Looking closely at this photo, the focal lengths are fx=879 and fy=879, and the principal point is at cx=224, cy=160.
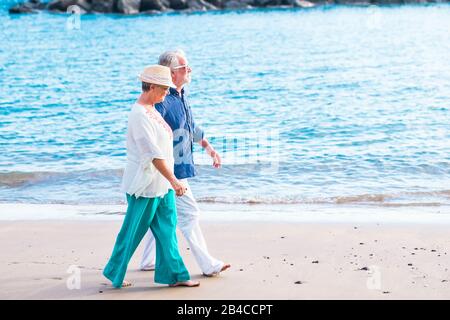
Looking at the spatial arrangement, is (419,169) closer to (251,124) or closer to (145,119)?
(251,124)

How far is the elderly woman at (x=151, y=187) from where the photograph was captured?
18.8 ft

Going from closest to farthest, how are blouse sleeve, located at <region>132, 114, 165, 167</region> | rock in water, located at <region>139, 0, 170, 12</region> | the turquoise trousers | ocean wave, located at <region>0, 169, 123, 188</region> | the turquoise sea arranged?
blouse sleeve, located at <region>132, 114, 165, 167</region> < the turquoise trousers < the turquoise sea < ocean wave, located at <region>0, 169, 123, 188</region> < rock in water, located at <region>139, 0, 170, 12</region>

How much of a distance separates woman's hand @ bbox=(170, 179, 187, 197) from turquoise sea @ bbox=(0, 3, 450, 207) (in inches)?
182

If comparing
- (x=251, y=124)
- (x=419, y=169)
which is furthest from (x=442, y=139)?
(x=251, y=124)

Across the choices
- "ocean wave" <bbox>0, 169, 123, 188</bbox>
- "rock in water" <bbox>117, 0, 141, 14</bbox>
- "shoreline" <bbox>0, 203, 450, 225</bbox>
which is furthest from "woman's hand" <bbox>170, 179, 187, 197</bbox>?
"rock in water" <bbox>117, 0, 141, 14</bbox>

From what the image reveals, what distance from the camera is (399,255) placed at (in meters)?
7.02

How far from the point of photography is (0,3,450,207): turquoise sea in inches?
456

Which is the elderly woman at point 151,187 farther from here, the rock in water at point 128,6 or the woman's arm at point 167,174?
the rock in water at point 128,6

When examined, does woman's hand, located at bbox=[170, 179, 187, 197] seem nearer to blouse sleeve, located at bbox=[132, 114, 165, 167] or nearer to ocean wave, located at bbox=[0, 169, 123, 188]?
blouse sleeve, located at bbox=[132, 114, 165, 167]

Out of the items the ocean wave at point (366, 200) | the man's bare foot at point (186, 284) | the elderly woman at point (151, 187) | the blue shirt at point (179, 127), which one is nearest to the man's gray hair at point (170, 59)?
the blue shirt at point (179, 127)

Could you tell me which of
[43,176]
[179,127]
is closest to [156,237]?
[179,127]

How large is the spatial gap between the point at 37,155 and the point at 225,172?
3.96m

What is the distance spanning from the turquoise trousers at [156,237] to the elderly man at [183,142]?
0.27 m

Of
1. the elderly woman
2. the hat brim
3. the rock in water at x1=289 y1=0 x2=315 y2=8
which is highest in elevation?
the hat brim
